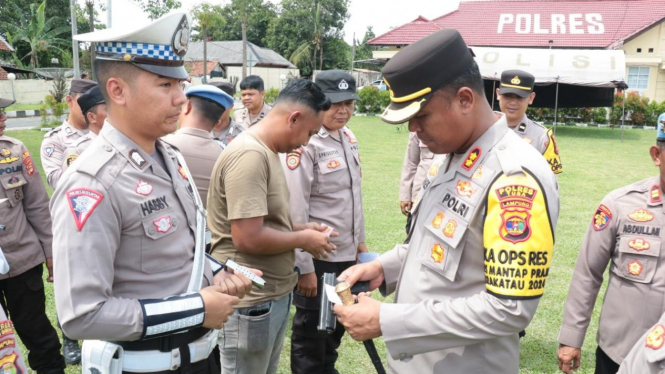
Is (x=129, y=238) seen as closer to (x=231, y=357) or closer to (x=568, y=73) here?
(x=231, y=357)

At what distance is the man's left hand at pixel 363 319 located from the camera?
1.79m

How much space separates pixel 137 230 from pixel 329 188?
2.22m

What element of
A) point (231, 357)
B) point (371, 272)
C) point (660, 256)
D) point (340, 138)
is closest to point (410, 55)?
Answer: point (371, 272)

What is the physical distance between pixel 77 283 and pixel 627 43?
33.0 meters


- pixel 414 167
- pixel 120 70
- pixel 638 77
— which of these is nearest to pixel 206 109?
pixel 120 70

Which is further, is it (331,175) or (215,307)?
(331,175)

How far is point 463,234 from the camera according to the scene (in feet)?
5.63

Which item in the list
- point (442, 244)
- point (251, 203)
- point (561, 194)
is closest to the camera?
point (442, 244)

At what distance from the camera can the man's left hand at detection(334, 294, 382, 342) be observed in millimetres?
1793

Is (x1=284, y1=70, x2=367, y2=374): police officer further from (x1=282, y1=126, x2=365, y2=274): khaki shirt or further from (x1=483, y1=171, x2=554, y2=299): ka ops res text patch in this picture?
(x1=483, y1=171, x2=554, y2=299): ka ops res text patch

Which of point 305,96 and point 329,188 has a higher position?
point 305,96

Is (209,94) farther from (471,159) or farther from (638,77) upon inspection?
(638,77)

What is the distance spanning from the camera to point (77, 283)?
1.67m

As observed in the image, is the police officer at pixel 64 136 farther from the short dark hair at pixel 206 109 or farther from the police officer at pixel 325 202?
the police officer at pixel 325 202
